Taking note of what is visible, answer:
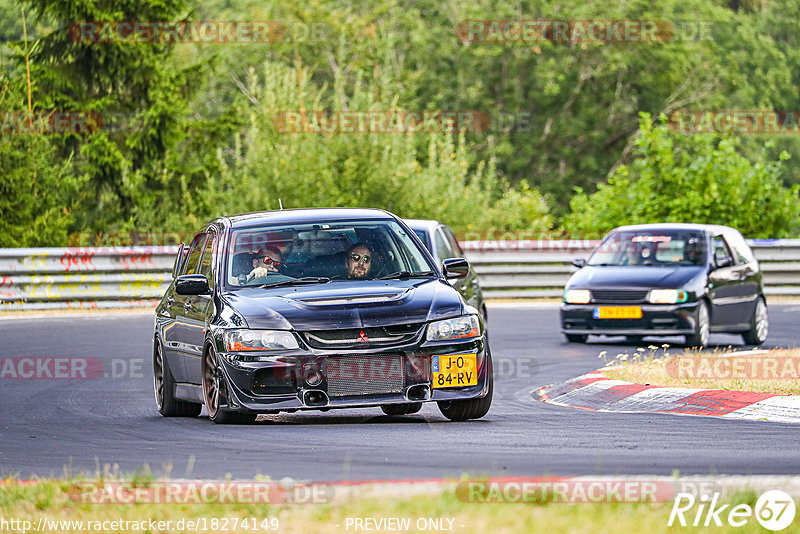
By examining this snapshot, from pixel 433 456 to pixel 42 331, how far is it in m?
13.6

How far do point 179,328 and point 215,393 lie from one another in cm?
131

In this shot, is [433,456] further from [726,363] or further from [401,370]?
[726,363]

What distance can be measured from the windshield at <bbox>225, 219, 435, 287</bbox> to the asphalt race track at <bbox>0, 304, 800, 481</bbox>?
105 centimetres

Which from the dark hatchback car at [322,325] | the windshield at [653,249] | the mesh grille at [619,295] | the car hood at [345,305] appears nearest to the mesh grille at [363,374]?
the dark hatchback car at [322,325]

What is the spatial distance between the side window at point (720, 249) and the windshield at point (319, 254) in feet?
28.9

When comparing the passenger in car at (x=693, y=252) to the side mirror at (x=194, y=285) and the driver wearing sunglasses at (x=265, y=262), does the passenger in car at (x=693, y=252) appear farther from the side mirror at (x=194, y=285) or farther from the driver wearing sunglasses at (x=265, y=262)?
the side mirror at (x=194, y=285)

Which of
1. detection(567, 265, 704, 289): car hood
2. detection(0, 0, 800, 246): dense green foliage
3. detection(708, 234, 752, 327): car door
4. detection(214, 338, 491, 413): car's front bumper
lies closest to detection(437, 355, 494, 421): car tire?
detection(214, 338, 491, 413): car's front bumper

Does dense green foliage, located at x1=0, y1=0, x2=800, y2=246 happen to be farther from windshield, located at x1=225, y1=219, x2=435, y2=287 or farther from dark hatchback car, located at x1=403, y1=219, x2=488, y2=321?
windshield, located at x1=225, y1=219, x2=435, y2=287

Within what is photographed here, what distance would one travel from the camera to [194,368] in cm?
1154

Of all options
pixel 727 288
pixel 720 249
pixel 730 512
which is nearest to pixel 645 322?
pixel 727 288

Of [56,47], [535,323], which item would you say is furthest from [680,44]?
[535,323]

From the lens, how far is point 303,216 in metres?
11.7

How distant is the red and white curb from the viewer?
36.6 feet

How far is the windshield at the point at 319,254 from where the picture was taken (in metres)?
11.2
